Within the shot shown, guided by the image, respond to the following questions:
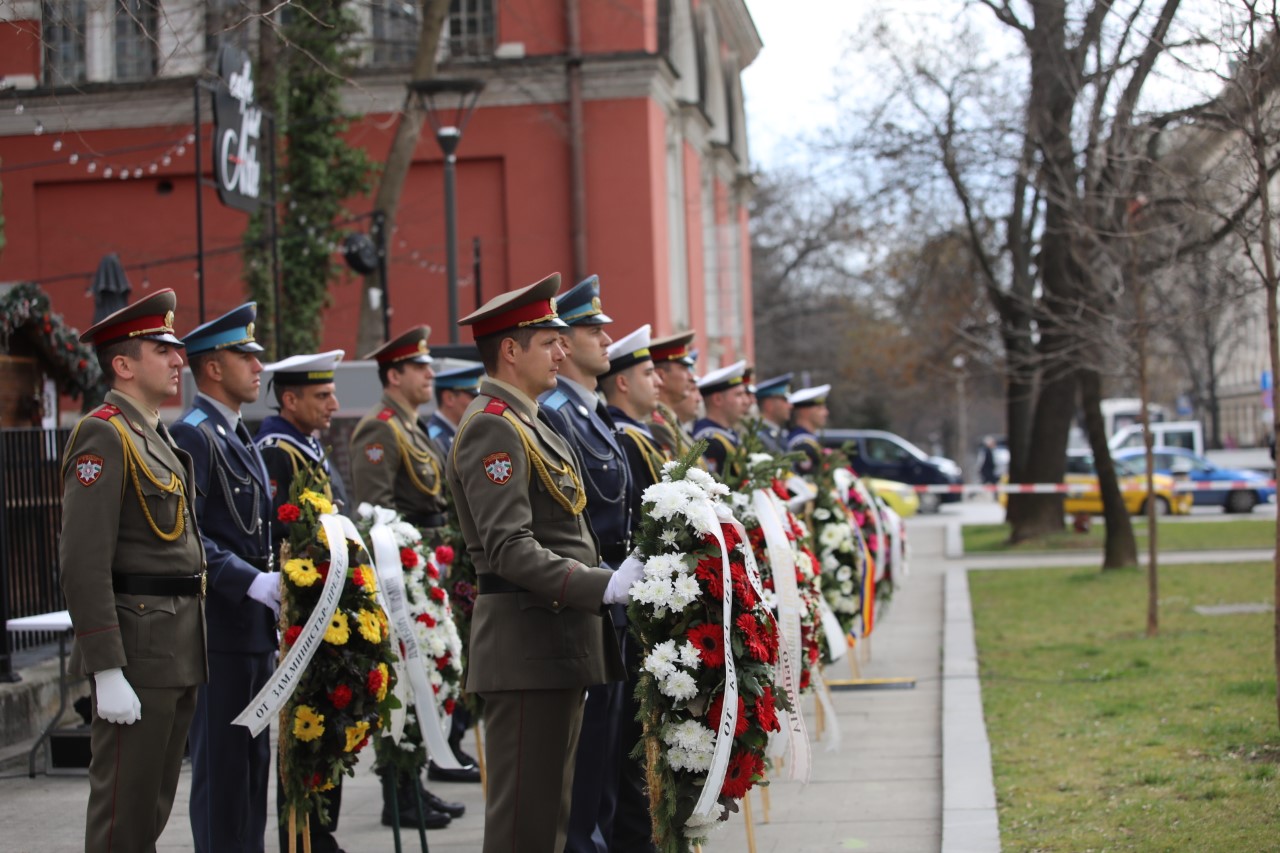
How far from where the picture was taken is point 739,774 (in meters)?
5.18

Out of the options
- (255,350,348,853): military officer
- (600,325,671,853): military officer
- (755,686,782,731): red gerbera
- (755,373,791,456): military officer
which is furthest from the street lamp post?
(755,686,782,731): red gerbera

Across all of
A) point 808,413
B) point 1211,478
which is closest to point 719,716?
point 808,413

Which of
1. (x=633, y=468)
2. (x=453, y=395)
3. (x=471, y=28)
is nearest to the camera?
(x=633, y=468)

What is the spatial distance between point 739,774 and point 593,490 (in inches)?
47.6

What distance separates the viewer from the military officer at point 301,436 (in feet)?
22.8

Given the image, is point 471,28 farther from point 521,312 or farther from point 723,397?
point 521,312

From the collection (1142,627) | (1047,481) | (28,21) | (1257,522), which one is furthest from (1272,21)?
(1257,522)

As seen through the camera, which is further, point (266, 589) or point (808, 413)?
point (808, 413)

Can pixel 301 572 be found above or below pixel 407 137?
below

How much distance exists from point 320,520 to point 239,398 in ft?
1.95

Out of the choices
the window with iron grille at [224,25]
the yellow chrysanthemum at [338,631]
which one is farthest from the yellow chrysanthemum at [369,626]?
the window with iron grille at [224,25]

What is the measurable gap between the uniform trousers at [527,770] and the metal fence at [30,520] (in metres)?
5.86

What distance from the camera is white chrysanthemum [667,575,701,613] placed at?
5.04 meters

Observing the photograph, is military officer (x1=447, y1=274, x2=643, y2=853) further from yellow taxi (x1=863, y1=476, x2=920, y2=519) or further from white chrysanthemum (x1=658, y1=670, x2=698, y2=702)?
yellow taxi (x1=863, y1=476, x2=920, y2=519)
